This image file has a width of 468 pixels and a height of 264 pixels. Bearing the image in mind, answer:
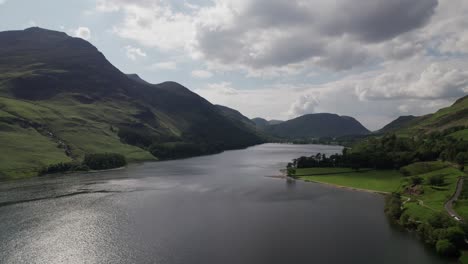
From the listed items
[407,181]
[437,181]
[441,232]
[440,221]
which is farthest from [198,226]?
[407,181]

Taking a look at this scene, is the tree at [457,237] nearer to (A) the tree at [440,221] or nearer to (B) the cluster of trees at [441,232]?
(B) the cluster of trees at [441,232]

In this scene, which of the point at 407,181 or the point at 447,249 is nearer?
the point at 447,249

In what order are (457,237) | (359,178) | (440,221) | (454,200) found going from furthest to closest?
(359,178) → (454,200) → (440,221) → (457,237)

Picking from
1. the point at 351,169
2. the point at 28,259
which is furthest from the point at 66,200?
the point at 351,169

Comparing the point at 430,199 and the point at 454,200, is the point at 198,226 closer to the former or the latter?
the point at 430,199

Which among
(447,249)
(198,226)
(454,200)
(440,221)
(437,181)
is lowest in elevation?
(198,226)
